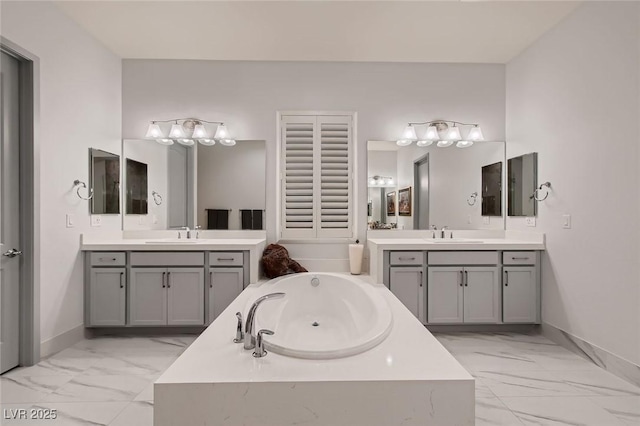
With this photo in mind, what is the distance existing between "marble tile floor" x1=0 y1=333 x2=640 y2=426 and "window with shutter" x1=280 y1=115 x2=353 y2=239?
1.50m

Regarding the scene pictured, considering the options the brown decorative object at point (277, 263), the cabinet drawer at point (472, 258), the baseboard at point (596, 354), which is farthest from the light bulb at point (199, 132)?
the baseboard at point (596, 354)

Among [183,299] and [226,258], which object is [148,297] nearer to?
[183,299]

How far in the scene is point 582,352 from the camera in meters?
2.78

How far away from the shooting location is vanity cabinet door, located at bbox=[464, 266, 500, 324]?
3.25 metres

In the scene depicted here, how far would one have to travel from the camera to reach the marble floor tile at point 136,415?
75.3 inches


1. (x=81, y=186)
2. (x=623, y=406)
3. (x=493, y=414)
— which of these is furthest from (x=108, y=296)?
(x=623, y=406)

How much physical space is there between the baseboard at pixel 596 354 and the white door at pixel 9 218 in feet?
13.5

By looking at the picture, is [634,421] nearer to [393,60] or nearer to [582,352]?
[582,352]

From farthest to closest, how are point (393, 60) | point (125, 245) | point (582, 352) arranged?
point (393, 60)
point (125, 245)
point (582, 352)

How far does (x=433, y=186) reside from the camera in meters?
3.75

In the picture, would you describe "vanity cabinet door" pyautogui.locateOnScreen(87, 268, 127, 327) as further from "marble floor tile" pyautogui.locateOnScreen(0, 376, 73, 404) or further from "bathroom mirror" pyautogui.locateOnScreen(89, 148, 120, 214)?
"marble floor tile" pyautogui.locateOnScreen(0, 376, 73, 404)

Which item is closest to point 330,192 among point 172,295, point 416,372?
point 172,295

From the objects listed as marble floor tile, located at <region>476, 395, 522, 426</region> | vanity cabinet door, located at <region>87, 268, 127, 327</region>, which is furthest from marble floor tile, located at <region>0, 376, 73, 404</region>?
marble floor tile, located at <region>476, 395, 522, 426</region>

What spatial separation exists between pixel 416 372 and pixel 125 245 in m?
2.67
